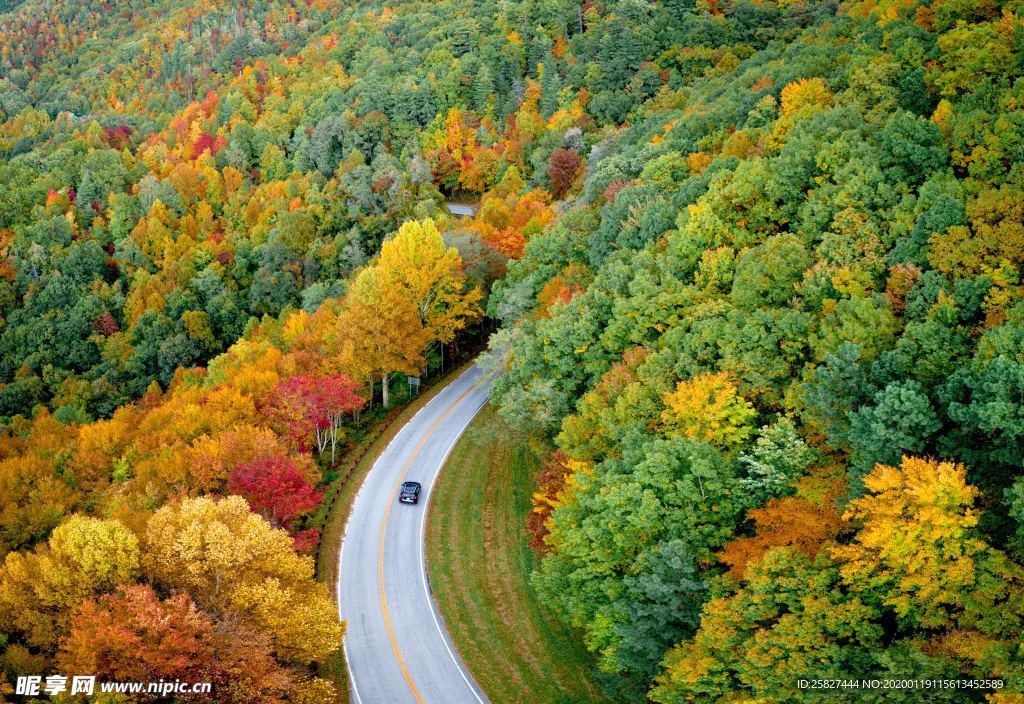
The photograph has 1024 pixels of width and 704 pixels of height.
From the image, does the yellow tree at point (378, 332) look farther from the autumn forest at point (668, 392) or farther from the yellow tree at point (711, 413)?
the yellow tree at point (711, 413)

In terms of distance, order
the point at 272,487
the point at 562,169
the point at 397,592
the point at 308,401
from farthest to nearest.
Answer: the point at 562,169
the point at 308,401
the point at 397,592
the point at 272,487

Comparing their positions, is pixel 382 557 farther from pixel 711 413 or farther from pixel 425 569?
pixel 711 413

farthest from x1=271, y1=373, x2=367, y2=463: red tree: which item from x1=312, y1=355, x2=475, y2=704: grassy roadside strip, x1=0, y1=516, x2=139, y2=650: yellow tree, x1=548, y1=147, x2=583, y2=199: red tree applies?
x1=548, y1=147, x2=583, y2=199: red tree

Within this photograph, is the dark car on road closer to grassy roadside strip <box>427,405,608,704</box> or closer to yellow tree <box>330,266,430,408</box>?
grassy roadside strip <box>427,405,608,704</box>

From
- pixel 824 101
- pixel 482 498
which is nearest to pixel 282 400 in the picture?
pixel 482 498

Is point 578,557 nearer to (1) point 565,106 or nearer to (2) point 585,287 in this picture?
(2) point 585,287

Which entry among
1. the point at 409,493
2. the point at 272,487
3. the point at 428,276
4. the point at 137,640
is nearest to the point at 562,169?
the point at 428,276
